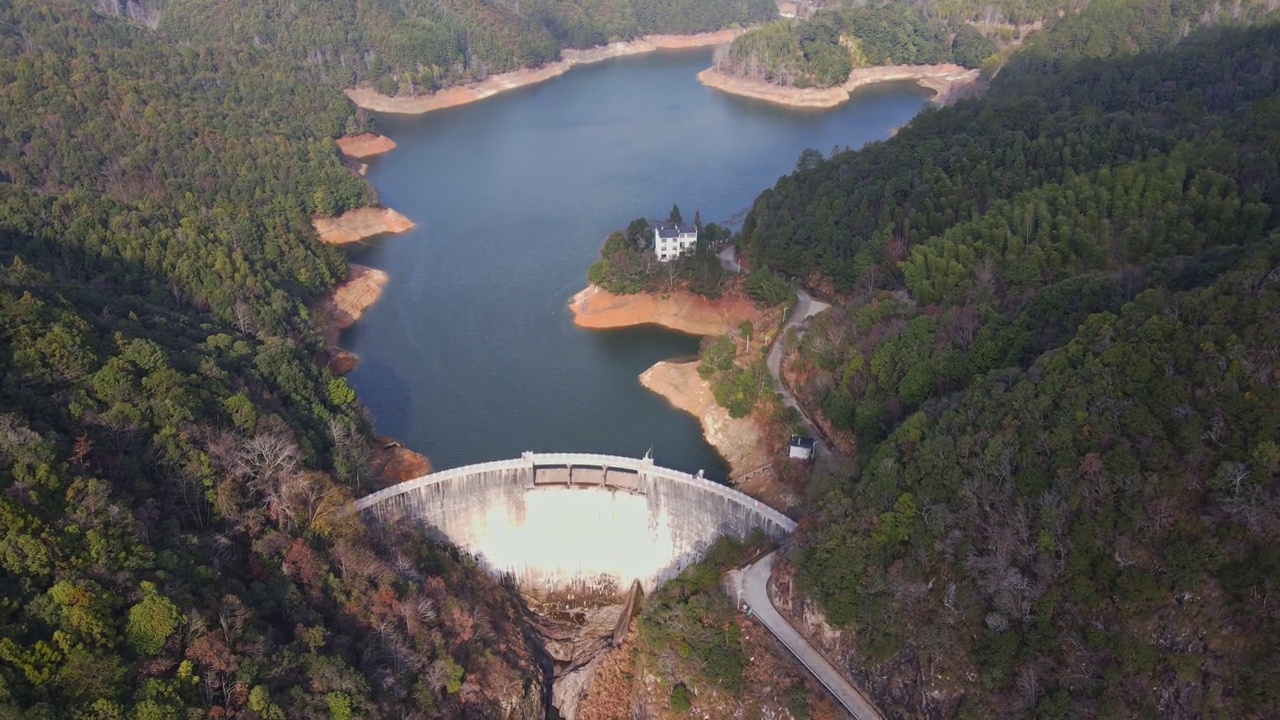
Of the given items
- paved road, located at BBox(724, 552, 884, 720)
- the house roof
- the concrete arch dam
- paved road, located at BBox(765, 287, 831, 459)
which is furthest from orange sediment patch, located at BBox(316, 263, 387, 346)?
paved road, located at BBox(724, 552, 884, 720)

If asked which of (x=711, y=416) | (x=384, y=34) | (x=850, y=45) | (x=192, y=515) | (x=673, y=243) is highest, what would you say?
(x=384, y=34)

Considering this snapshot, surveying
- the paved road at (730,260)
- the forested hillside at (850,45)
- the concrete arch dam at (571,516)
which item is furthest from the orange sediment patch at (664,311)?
the forested hillside at (850,45)

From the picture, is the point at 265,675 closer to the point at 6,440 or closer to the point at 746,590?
the point at 6,440

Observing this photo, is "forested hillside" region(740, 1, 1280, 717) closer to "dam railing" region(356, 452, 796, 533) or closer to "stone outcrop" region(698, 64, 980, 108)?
"dam railing" region(356, 452, 796, 533)

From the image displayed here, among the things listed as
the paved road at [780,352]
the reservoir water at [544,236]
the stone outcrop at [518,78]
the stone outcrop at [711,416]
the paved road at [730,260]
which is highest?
the stone outcrop at [518,78]

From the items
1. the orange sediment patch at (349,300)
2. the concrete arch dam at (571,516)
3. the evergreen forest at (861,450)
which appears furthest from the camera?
the orange sediment patch at (349,300)

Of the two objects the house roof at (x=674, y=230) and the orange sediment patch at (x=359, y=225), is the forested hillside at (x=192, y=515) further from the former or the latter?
the house roof at (x=674, y=230)

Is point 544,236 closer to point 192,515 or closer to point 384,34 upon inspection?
point 192,515

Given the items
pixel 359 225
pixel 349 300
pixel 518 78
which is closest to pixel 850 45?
pixel 518 78
